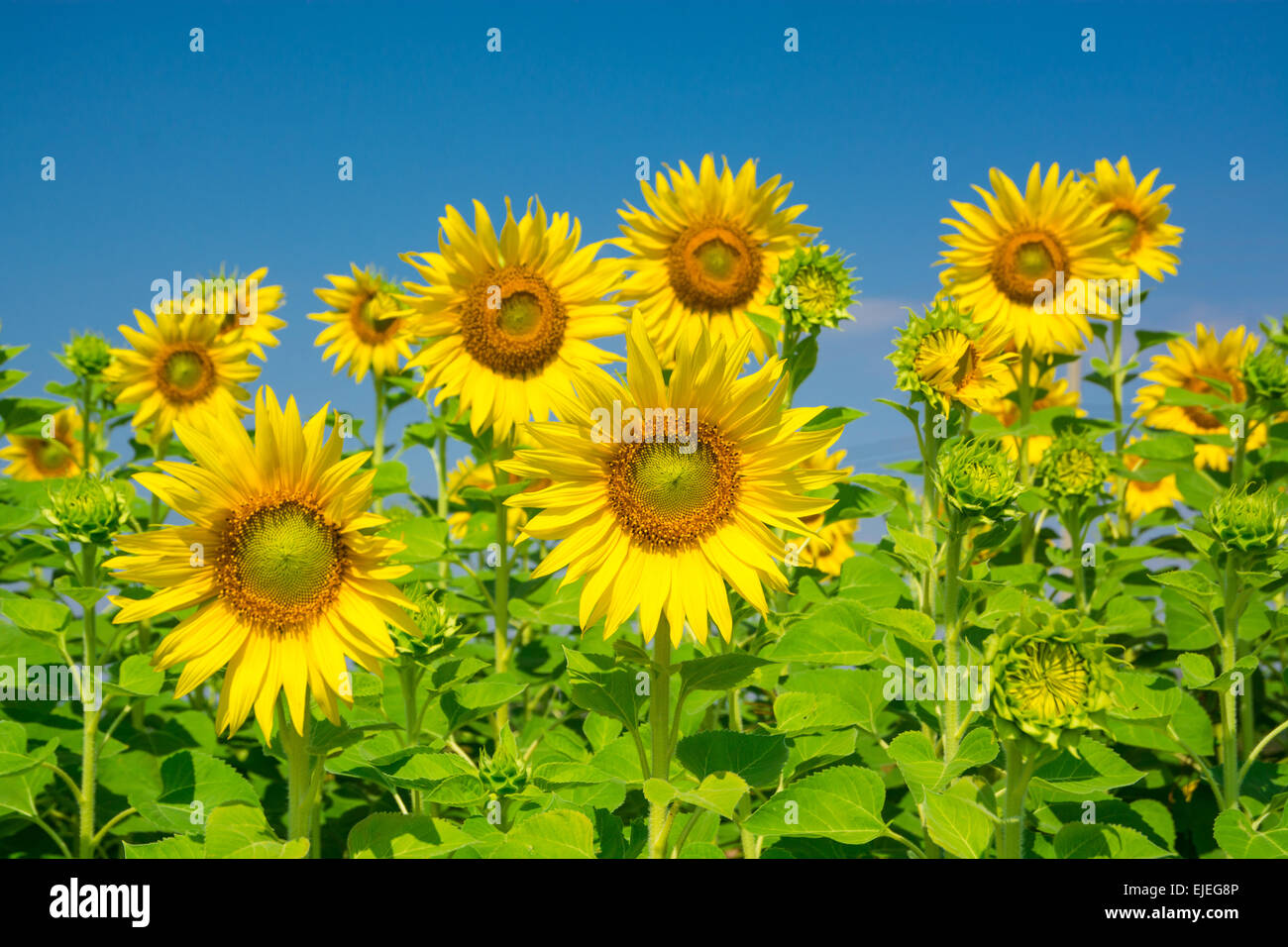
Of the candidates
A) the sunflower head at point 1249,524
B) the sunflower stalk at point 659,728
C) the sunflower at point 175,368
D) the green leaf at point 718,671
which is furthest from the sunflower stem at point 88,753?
the sunflower head at point 1249,524

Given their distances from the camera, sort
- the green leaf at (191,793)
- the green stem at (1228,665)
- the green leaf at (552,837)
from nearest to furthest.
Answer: the green leaf at (552,837) → the green leaf at (191,793) → the green stem at (1228,665)

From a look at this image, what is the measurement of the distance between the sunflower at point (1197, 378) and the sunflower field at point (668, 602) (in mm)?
942

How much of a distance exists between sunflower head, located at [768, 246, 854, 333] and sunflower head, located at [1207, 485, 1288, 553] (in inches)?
51.0

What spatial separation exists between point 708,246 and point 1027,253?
1.60 metres


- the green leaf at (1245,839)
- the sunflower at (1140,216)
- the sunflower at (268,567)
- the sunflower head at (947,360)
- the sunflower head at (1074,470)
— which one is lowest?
the green leaf at (1245,839)

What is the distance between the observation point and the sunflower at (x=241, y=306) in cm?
552

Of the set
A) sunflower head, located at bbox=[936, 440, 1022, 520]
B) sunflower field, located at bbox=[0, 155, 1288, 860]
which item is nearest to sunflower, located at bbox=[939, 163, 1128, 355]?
sunflower field, located at bbox=[0, 155, 1288, 860]

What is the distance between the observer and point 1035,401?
20.5 feet

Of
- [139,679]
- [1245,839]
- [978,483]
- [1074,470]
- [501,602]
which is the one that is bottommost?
[1245,839]

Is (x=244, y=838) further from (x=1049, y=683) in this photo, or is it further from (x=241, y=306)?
(x=241, y=306)

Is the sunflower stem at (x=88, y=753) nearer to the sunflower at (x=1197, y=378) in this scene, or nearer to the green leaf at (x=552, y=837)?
the green leaf at (x=552, y=837)

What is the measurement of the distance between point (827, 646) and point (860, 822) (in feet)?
1.61

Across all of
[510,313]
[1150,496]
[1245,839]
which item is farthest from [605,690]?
[1150,496]

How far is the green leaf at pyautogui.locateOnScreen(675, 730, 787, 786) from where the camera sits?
2514mm
